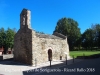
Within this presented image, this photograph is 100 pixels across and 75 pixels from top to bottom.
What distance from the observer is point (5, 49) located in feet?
138

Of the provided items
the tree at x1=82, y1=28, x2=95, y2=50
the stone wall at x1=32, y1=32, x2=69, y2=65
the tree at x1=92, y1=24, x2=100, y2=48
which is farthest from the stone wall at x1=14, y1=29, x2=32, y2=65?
the tree at x1=82, y1=28, x2=95, y2=50

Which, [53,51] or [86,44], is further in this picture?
[86,44]

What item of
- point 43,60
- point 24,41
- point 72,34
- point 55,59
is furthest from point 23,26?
point 72,34

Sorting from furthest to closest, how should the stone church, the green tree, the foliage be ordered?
the foliage
the green tree
the stone church

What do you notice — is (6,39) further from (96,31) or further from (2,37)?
(96,31)

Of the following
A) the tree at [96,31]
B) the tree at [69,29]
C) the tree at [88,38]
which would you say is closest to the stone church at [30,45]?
the tree at [69,29]

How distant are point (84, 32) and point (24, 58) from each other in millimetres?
51416

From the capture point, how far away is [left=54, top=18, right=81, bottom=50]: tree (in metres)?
57.1

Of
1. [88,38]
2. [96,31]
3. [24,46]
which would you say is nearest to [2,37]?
[24,46]

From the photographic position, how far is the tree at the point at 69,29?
57128mm

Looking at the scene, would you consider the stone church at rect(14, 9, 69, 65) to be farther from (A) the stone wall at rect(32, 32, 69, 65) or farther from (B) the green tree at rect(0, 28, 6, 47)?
(B) the green tree at rect(0, 28, 6, 47)

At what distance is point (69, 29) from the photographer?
2256 inches

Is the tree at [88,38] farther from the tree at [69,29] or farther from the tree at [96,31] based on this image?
the tree at [69,29]

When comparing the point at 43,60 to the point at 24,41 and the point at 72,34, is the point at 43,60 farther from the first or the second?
the point at 72,34
